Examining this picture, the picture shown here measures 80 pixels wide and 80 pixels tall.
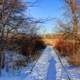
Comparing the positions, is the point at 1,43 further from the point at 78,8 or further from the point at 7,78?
the point at 78,8

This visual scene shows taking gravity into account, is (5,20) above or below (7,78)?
above

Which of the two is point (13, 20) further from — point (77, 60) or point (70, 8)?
point (70, 8)

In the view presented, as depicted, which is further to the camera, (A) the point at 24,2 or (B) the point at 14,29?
(B) the point at 14,29

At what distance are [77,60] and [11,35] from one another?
6021mm

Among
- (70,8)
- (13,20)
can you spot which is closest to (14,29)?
(13,20)

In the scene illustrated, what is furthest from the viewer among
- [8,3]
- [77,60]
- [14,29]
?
[77,60]

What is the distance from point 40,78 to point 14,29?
277 cm

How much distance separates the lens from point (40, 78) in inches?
446

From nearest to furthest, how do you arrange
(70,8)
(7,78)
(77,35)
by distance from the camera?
(7,78), (77,35), (70,8)

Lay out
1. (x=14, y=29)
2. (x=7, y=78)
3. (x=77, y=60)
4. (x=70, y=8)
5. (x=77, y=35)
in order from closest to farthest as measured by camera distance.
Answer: (x=7, y=78) < (x=14, y=29) < (x=77, y=60) < (x=77, y=35) < (x=70, y=8)

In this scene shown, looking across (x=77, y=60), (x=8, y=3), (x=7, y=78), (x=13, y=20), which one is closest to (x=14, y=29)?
(x=13, y=20)

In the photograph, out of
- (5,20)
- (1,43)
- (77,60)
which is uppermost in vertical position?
(5,20)

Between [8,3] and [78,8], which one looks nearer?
[8,3]

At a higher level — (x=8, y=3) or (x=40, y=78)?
(x=8, y=3)
